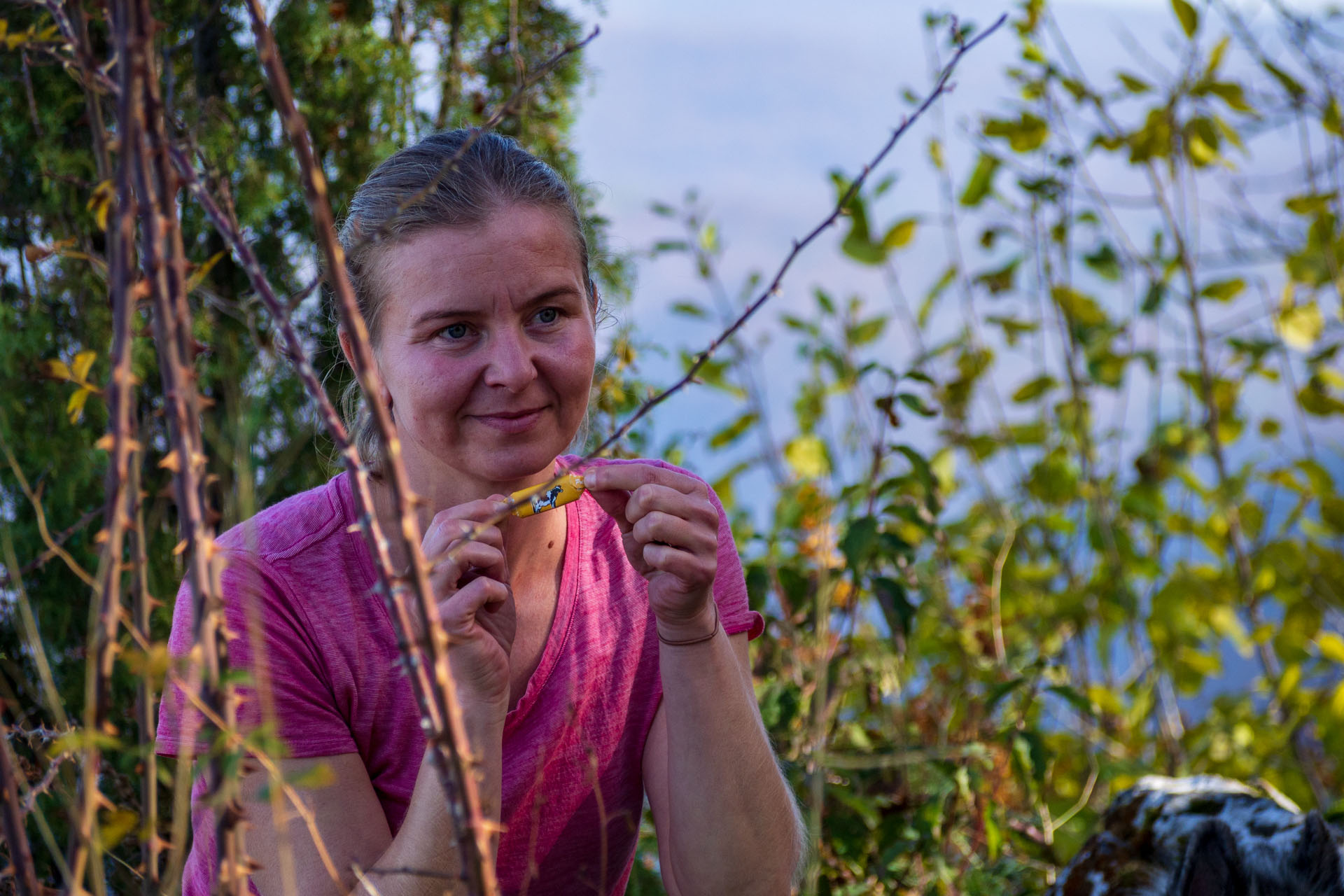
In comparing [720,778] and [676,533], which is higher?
[676,533]

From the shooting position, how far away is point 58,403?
7.88 ft

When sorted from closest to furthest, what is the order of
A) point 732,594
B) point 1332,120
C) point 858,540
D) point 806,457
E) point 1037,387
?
point 732,594 → point 858,540 → point 1332,120 → point 806,457 → point 1037,387

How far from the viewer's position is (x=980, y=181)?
306cm

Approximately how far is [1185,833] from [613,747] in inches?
Result: 36.0

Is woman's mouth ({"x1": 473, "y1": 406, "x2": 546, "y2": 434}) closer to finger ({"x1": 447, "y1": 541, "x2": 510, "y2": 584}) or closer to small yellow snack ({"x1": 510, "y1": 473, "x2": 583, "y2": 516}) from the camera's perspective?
small yellow snack ({"x1": 510, "y1": 473, "x2": 583, "y2": 516})

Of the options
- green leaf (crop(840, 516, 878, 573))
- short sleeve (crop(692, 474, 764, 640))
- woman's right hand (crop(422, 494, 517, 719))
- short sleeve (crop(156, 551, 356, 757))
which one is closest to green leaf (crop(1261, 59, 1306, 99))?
green leaf (crop(840, 516, 878, 573))

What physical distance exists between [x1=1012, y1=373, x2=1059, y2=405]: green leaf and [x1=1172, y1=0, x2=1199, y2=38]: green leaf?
0.92 m

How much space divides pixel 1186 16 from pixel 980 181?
62 cm

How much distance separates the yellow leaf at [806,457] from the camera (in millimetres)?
2912

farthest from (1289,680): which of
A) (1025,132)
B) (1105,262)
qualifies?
(1025,132)

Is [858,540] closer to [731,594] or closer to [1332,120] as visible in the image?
[731,594]

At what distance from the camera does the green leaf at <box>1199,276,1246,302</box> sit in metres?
2.99

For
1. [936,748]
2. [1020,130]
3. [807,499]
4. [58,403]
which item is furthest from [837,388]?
[58,403]

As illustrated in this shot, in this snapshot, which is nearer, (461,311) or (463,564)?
(463,564)
